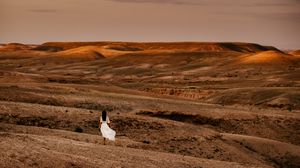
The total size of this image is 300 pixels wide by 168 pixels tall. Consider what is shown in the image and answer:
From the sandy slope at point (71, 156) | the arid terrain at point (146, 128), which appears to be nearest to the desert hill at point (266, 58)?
the arid terrain at point (146, 128)

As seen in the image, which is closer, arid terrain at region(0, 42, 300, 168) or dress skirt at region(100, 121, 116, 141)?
arid terrain at region(0, 42, 300, 168)

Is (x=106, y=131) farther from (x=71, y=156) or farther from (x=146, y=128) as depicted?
(x=146, y=128)

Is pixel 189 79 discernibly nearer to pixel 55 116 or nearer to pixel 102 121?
pixel 55 116

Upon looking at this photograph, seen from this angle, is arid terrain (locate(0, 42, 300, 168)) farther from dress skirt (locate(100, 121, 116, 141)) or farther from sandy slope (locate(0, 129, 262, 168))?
dress skirt (locate(100, 121, 116, 141))

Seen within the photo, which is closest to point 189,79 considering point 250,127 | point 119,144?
point 250,127

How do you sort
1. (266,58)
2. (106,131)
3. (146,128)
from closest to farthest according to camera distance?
(106,131) < (146,128) < (266,58)

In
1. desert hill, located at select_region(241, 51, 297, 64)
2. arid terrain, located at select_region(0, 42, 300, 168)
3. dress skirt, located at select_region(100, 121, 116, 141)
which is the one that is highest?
desert hill, located at select_region(241, 51, 297, 64)

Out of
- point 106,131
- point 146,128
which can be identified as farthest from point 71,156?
point 146,128

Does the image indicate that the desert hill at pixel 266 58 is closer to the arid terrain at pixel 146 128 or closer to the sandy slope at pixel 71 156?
the arid terrain at pixel 146 128

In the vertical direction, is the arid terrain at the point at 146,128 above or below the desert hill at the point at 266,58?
below

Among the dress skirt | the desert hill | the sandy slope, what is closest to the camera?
the sandy slope

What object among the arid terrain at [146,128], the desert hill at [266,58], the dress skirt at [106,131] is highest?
the desert hill at [266,58]

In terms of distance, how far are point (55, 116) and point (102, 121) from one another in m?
11.2

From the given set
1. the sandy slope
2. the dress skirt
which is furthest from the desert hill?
the dress skirt
